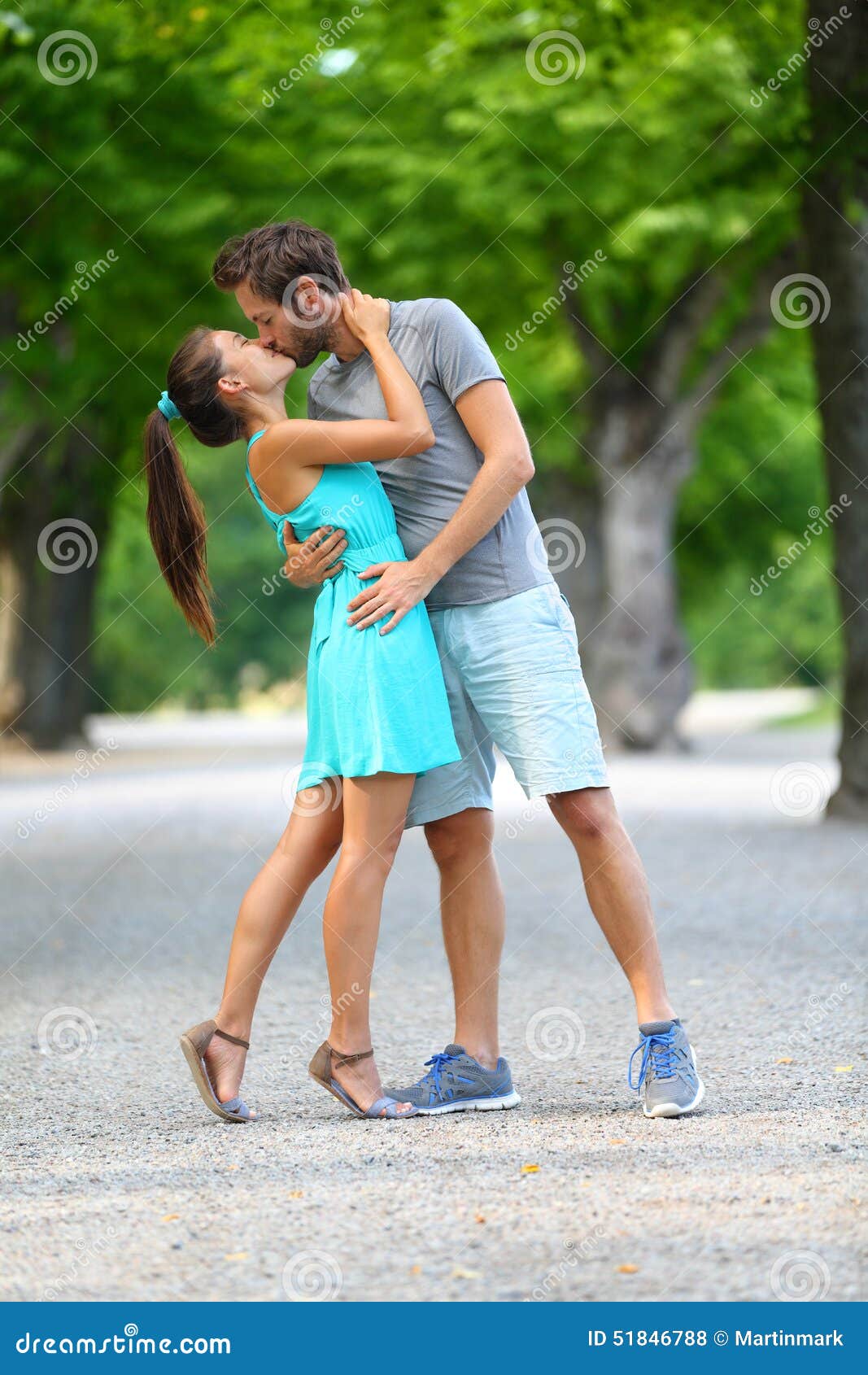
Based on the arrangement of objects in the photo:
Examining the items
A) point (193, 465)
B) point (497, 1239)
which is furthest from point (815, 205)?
point (193, 465)

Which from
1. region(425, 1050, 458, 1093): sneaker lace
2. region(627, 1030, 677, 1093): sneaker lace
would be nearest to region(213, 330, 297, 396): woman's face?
region(425, 1050, 458, 1093): sneaker lace

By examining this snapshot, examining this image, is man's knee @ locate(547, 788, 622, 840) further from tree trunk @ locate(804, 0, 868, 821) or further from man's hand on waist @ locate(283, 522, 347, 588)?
tree trunk @ locate(804, 0, 868, 821)

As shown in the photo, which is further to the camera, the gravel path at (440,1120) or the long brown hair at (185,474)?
the long brown hair at (185,474)

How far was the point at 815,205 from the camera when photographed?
1069 cm

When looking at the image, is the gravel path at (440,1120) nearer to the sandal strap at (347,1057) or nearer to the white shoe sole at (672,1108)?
the white shoe sole at (672,1108)

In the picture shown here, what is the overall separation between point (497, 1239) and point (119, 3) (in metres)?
12.6

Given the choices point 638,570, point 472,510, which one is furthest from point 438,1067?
point 638,570

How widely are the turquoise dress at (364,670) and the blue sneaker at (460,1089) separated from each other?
733mm

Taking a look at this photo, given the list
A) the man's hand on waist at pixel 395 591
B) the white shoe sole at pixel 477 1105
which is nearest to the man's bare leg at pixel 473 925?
the white shoe sole at pixel 477 1105

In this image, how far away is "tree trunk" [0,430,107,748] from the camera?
21438mm

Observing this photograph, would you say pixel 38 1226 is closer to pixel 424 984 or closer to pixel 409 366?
pixel 409 366

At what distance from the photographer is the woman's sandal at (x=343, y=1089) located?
3.87 meters

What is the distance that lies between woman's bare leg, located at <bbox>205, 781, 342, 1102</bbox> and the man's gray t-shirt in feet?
1.91

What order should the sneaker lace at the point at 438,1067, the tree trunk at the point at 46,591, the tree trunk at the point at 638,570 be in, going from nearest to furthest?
the sneaker lace at the point at 438,1067 < the tree trunk at the point at 638,570 < the tree trunk at the point at 46,591
